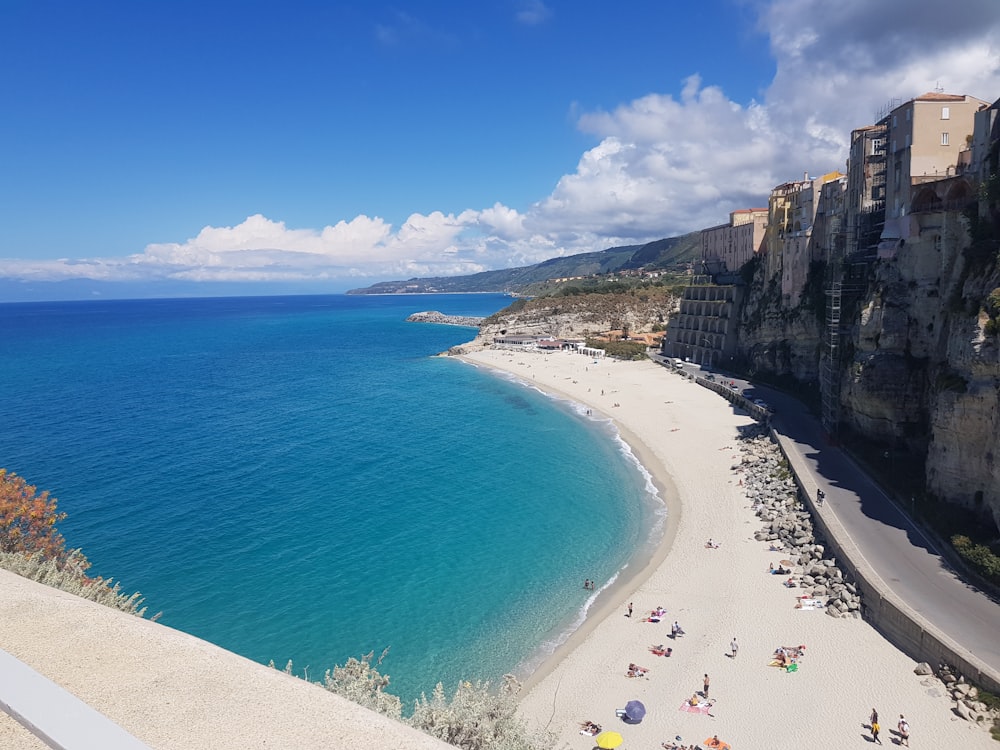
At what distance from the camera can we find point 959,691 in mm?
16094

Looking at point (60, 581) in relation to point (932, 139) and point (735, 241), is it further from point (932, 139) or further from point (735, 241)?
point (735, 241)

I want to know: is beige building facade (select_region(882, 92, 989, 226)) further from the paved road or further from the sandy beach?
the sandy beach

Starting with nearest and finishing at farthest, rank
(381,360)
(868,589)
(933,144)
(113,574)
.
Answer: (868,589)
(113,574)
(933,144)
(381,360)

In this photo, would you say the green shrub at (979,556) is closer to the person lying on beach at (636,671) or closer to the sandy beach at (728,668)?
the sandy beach at (728,668)

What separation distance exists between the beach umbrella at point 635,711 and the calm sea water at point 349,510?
4.26 meters

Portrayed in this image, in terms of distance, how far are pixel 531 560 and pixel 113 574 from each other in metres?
18.3

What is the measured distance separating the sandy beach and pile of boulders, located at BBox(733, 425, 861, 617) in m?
0.71

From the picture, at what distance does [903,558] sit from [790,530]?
16.7ft

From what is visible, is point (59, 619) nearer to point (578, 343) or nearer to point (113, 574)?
point (113, 574)

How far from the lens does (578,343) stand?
9550 centimetres

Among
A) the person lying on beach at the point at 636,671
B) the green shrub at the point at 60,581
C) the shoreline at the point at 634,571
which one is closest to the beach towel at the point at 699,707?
the person lying on beach at the point at 636,671

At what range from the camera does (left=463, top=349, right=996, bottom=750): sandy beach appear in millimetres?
15891

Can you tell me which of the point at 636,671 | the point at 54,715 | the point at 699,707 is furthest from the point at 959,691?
the point at 54,715

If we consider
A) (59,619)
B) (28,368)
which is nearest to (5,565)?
(59,619)
